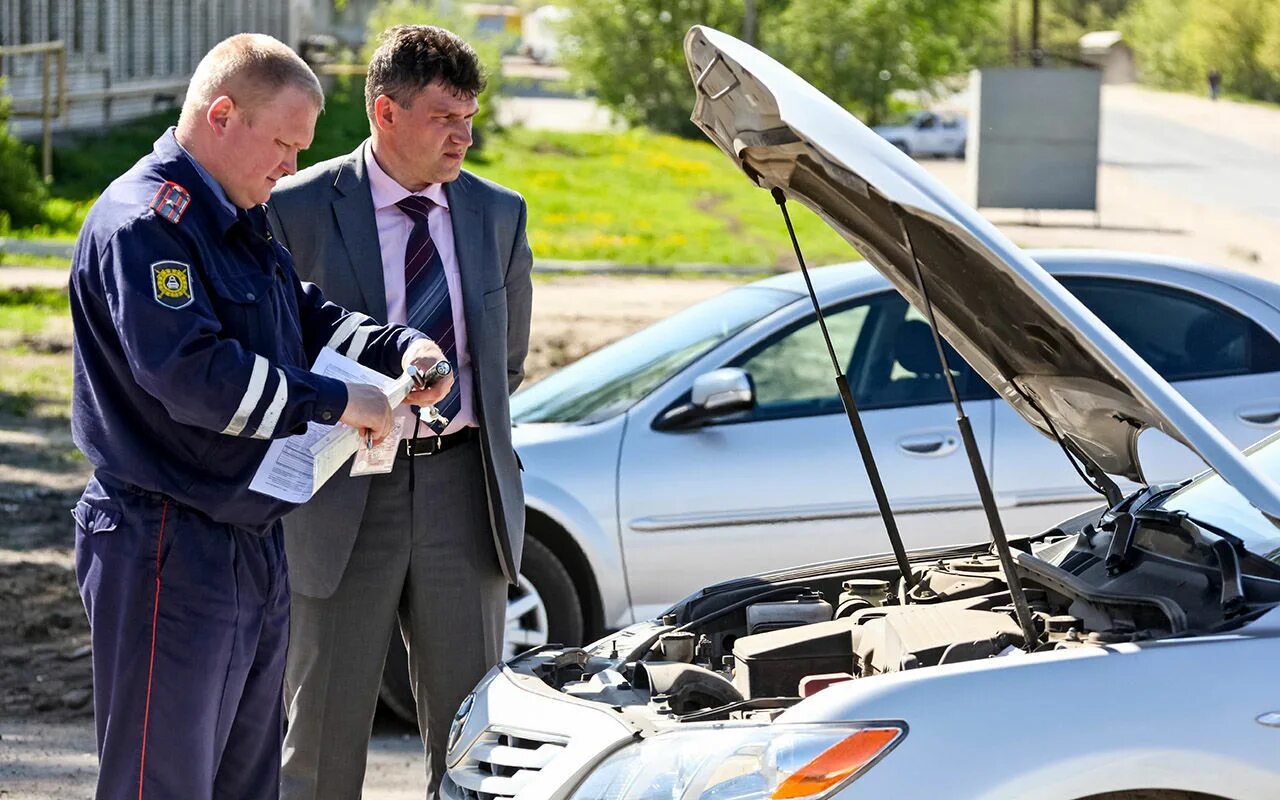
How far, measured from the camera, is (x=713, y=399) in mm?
5633

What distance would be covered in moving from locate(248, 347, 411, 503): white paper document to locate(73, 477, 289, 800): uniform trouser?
0.13 metres

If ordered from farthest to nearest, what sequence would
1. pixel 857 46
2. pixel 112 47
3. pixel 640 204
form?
pixel 857 46, pixel 112 47, pixel 640 204

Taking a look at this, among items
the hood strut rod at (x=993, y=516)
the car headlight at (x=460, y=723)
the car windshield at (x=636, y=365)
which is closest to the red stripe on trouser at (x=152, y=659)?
the car headlight at (x=460, y=723)

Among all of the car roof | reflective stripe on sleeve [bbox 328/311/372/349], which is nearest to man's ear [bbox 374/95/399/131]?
reflective stripe on sleeve [bbox 328/311/372/349]

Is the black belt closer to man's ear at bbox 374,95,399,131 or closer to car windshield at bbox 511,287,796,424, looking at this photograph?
man's ear at bbox 374,95,399,131

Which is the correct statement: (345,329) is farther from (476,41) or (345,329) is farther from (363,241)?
(476,41)

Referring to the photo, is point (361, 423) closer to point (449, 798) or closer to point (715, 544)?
point (449, 798)

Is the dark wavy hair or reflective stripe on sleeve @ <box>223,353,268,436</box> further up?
the dark wavy hair

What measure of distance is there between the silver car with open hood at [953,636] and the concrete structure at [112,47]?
2192cm

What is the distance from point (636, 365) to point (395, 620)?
7.47 feet

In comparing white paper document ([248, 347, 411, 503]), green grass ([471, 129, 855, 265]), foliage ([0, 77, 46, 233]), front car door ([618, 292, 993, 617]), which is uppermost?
white paper document ([248, 347, 411, 503])

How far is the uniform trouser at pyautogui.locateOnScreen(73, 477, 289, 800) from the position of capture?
3.01 meters

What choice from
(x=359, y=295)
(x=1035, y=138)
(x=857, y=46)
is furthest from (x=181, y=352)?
(x=857, y=46)

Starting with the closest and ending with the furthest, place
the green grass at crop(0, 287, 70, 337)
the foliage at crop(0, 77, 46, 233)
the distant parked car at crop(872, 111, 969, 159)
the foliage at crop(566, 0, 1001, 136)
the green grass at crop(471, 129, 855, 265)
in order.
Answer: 1. the green grass at crop(0, 287, 70, 337)
2. the foliage at crop(0, 77, 46, 233)
3. the green grass at crop(471, 129, 855, 265)
4. the foliage at crop(566, 0, 1001, 136)
5. the distant parked car at crop(872, 111, 969, 159)
